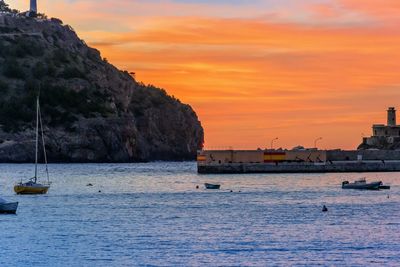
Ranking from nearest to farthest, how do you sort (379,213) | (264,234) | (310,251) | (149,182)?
1. (310,251)
2. (264,234)
3. (379,213)
4. (149,182)

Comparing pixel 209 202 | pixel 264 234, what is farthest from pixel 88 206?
pixel 264 234

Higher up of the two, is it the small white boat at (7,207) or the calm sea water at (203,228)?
the small white boat at (7,207)

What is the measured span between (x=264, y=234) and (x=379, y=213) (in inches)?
926

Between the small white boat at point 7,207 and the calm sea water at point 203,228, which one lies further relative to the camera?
the small white boat at point 7,207

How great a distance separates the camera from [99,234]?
76688mm

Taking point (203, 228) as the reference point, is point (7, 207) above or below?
above

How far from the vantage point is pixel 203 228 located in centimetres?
8125

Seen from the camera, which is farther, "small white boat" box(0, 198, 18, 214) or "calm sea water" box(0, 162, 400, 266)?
"small white boat" box(0, 198, 18, 214)

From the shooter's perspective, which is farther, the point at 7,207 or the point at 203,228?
the point at 7,207

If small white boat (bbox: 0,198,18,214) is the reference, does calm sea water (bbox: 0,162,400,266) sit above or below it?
below

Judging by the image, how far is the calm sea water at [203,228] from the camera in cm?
6247

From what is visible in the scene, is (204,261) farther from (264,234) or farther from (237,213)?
(237,213)

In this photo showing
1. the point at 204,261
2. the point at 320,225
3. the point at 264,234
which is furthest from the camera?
the point at 320,225

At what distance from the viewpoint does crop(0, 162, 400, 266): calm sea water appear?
6247 cm
